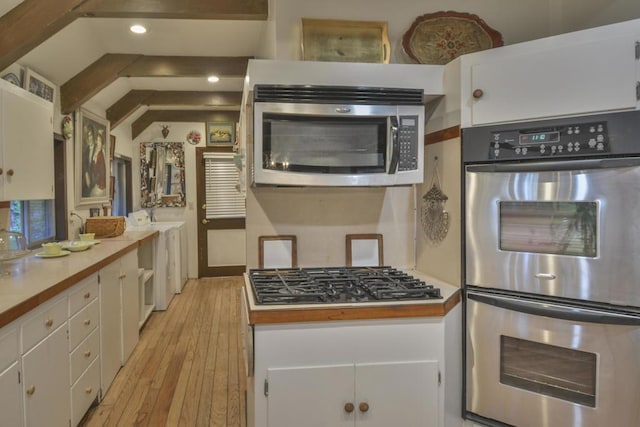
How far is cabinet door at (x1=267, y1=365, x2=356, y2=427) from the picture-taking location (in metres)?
1.58

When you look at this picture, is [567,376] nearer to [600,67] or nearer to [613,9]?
[600,67]

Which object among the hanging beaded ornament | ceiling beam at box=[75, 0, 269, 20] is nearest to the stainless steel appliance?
the hanging beaded ornament

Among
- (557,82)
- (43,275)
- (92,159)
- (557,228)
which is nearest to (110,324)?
(43,275)

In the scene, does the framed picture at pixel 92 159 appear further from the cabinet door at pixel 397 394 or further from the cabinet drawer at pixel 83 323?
the cabinet door at pixel 397 394

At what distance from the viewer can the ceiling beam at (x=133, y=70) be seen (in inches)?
140

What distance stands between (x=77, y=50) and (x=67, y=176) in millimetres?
1077

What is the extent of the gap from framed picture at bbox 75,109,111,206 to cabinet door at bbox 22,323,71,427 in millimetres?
2186

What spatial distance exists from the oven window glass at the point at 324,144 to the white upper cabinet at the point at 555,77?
0.42m

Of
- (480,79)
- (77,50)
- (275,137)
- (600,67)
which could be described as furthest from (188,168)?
(600,67)

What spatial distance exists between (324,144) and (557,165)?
947 mm

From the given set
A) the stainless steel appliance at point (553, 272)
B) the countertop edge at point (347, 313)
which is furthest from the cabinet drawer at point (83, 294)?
the stainless steel appliance at point (553, 272)

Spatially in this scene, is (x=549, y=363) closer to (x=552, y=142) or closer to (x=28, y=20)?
(x=552, y=142)

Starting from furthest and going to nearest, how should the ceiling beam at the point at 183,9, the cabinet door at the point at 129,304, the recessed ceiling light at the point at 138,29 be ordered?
the recessed ceiling light at the point at 138,29, the cabinet door at the point at 129,304, the ceiling beam at the point at 183,9

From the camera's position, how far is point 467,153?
5.97ft
